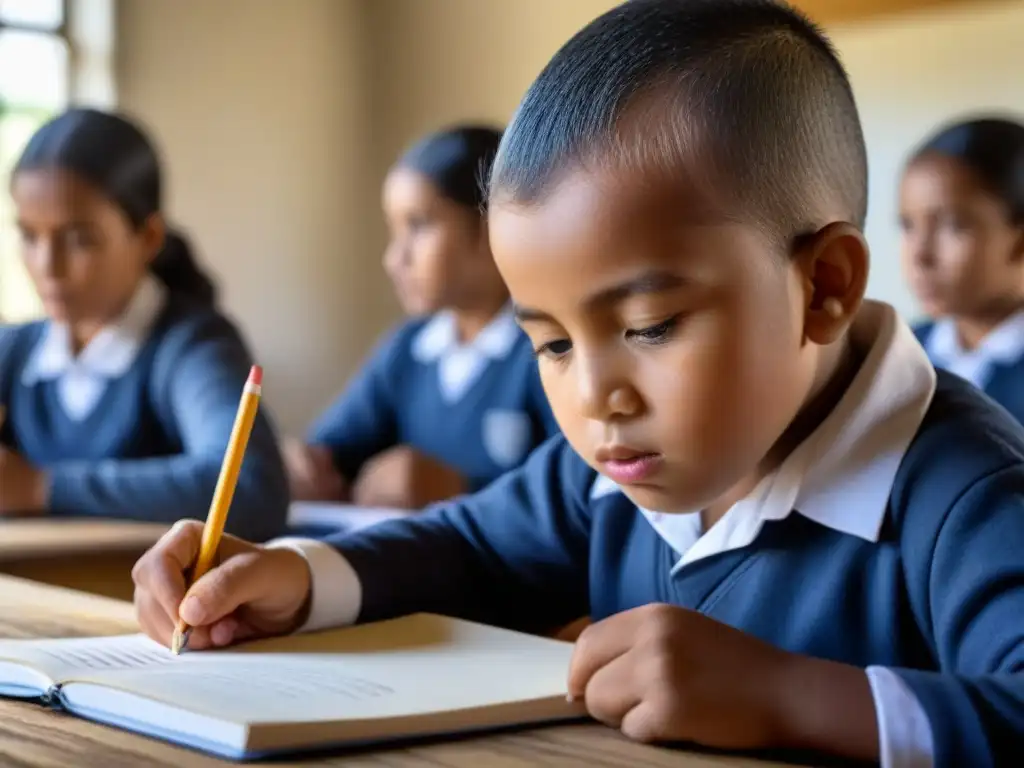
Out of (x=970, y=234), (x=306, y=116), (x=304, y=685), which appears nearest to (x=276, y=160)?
(x=306, y=116)

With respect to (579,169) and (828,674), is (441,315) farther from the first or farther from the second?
(828,674)

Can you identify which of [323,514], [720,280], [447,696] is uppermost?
[720,280]

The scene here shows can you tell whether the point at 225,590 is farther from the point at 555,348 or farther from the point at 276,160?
the point at 276,160

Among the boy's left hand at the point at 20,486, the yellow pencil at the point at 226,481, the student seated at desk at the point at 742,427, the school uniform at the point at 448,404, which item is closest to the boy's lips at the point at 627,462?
the student seated at desk at the point at 742,427

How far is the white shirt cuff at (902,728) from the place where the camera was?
63 centimetres

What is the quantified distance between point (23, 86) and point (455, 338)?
1.90m

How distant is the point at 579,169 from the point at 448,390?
5.19 ft

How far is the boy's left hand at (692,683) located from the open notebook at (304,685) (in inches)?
2.0

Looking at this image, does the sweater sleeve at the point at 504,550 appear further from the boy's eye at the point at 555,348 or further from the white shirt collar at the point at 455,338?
the white shirt collar at the point at 455,338

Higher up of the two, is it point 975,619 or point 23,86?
point 23,86

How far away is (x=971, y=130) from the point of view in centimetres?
244

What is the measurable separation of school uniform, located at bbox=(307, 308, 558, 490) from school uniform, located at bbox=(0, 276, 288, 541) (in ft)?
1.49

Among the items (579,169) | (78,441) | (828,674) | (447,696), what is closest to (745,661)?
(828,674)

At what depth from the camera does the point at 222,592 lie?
2.87 feet
